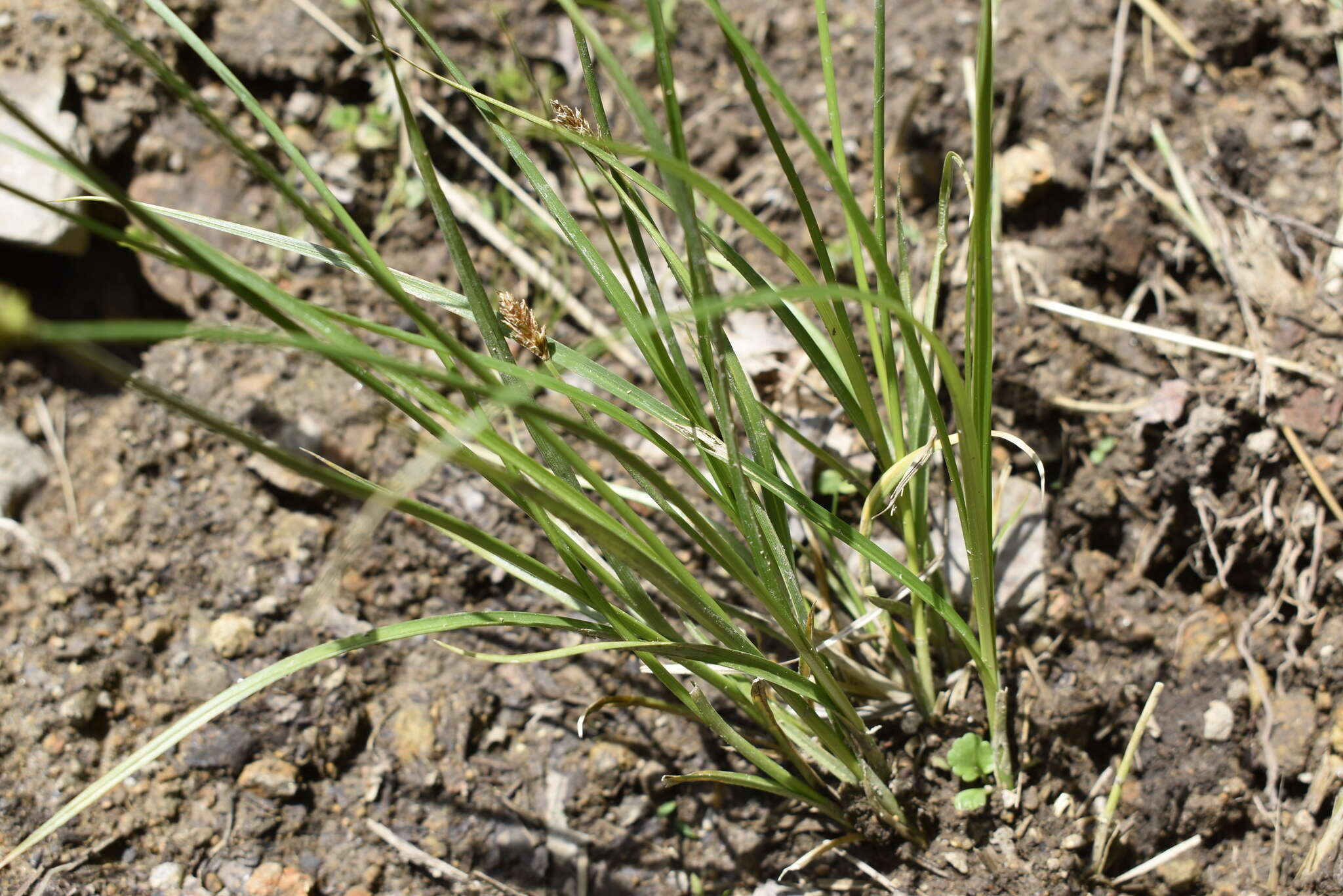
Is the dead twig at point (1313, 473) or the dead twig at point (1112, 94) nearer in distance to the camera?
the dead twig at point (1313, 473)

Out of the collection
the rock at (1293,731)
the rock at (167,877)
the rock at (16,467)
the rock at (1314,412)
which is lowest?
the rock at (1293,731)

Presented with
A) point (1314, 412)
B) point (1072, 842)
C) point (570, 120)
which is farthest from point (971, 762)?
point (570, 120)

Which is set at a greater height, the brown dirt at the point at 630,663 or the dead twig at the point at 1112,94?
the dead twig at the point at 1112,94

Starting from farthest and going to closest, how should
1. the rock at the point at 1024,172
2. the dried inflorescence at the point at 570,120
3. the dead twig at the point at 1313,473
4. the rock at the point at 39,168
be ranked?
the rock at the point at 1024,172 → the rock at the point at 39,168 → the dead twig at the point at 1313,473 → the dried inflorescence at the point at 570,120

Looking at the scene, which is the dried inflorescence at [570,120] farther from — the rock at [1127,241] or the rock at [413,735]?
A: the rock at [1127,241]

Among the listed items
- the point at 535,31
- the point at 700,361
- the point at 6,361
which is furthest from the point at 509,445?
the point at 535,31

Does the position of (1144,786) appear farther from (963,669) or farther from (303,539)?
(303,539)

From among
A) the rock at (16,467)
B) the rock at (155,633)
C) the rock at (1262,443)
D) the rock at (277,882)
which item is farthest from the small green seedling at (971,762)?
the rock at (16,467)
